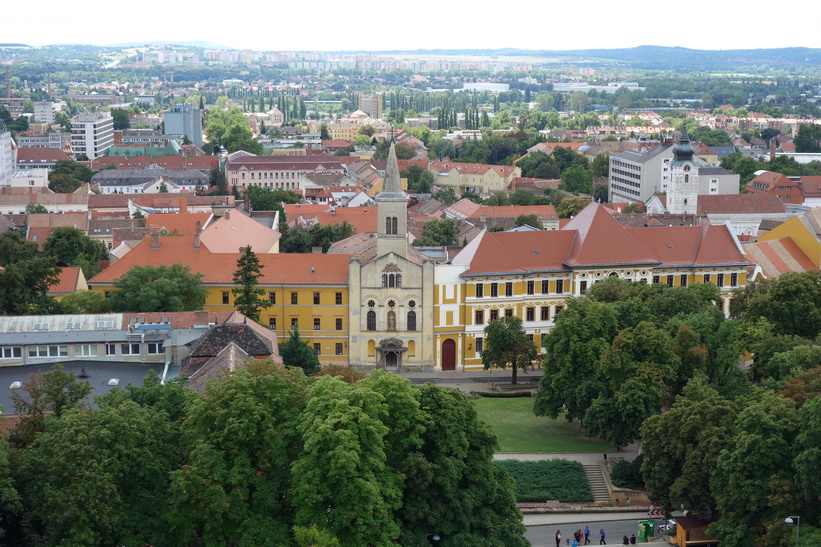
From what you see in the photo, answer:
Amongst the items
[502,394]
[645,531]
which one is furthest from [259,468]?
[502,394]

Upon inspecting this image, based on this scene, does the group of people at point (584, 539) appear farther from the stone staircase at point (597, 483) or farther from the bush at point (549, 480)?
the stone staircase at point (597, 483)

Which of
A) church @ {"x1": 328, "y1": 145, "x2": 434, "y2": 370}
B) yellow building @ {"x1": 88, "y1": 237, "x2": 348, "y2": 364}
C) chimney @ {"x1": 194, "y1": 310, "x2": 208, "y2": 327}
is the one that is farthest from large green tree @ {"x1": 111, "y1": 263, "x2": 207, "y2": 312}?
church @ {"x1": 328, "y1": 145, "x2": 434, "y2": 370}

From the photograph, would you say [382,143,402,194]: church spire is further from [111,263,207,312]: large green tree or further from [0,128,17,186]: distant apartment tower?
[0,128,17,186]: distant apartment tower

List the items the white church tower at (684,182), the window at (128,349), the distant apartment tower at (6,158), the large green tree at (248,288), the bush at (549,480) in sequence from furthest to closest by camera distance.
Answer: the distant apartment tower at (6,158)
the white church tower at (684,182)
the large green tree at (248,288)
the window at (128,349)
the bush at (549,480)

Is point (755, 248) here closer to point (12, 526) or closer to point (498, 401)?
point (498, 401)

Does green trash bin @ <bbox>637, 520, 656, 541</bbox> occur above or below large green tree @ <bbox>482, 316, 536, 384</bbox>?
below

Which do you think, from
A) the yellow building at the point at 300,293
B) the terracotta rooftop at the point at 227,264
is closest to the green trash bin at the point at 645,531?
the yellow building at the point at 300,293
